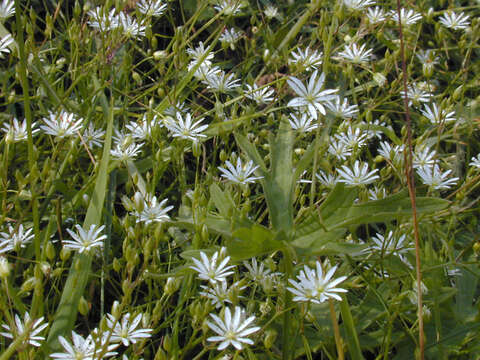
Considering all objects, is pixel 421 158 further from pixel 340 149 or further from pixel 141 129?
pixel 141 129

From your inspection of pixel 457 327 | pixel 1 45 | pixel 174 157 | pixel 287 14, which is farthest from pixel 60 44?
pixel 457 327

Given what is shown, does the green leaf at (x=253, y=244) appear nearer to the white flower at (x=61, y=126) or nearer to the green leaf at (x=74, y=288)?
the green leaf at (x=74, y=288)

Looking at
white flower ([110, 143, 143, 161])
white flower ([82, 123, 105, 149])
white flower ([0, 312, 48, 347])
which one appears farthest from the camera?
white flower ([82, 123, 105, 149])

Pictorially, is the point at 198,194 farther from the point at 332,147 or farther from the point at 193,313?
the point at 332,147

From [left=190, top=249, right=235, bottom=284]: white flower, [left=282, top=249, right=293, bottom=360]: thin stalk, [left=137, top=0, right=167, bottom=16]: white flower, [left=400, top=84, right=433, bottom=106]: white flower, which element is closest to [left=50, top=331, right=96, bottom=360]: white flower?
[left=190, top=249, right=235, bottom=284]: white flower

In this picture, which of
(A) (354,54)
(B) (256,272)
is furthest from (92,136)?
(A) (354,54)

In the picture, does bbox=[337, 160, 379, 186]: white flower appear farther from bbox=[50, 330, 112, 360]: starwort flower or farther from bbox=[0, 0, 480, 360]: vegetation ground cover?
bbox=[50, 330, 112, 360]: starwort flower
